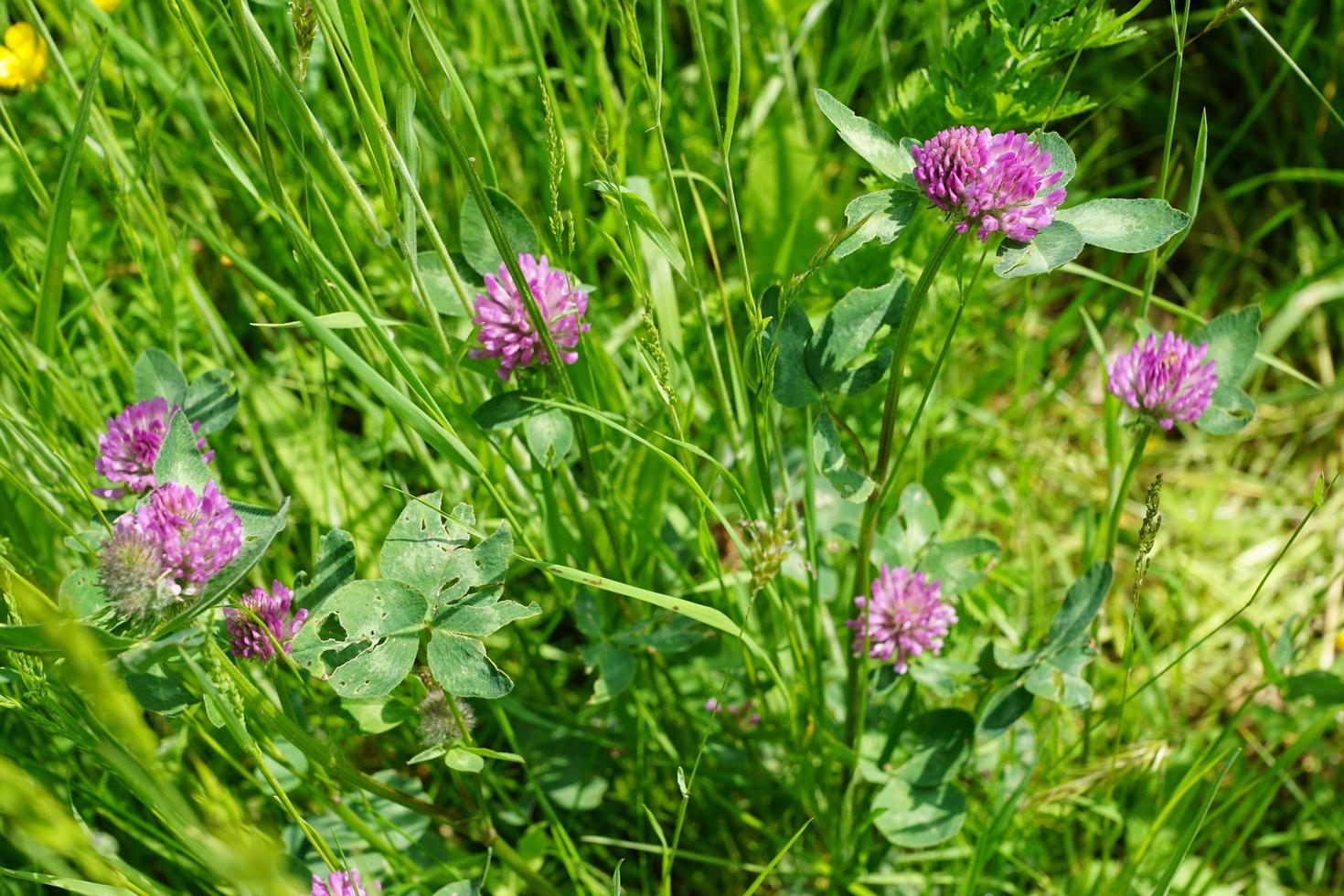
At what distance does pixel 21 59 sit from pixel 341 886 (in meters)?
1.45

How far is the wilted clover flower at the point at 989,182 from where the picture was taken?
92 centimetres

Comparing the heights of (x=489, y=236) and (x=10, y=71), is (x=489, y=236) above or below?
below

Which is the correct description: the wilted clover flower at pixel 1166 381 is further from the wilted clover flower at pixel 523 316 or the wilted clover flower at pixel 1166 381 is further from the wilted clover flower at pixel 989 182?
the wilted clover flower at pixel 523 316

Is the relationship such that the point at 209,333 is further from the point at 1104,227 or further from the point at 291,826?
the point at 1104,227

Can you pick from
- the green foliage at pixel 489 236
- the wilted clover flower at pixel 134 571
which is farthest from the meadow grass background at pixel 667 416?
the wilted clover flower at pixel 134 571

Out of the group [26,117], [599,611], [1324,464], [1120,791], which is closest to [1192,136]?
[1324,464]

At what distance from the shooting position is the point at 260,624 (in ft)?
3.42

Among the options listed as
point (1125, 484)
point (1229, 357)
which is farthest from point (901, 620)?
point (1229, 357)

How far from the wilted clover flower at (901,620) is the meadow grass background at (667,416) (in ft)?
0.25

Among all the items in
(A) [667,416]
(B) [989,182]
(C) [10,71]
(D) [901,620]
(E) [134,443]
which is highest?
(C) [10,71]

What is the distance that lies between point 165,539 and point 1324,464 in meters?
2.13

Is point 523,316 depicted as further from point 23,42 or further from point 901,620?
point 23,42

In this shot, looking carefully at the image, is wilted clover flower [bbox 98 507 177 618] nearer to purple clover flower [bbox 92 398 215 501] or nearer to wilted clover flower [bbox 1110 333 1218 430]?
purple clover flower [bbox 92 398 215 501]

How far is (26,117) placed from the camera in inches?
85.0
